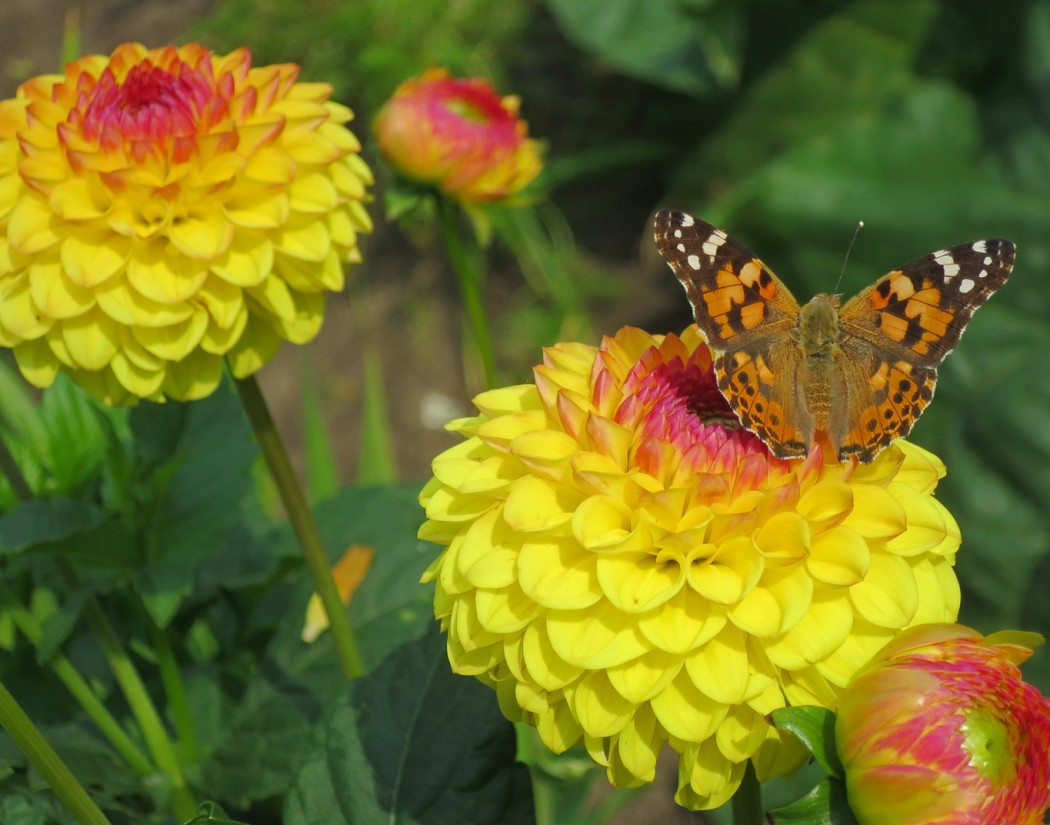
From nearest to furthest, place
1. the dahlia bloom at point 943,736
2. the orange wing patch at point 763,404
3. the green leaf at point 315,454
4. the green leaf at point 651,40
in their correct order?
the dahlia bloom at point 943,736, the orange wing patch at point 763,404, the green leaf at point 315,454, the green leaf at point 651,40

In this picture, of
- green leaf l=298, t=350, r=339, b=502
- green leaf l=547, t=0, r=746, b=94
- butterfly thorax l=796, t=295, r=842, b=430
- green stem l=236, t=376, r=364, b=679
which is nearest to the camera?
butterfly thorax l=796, t=295, r=842, b=430

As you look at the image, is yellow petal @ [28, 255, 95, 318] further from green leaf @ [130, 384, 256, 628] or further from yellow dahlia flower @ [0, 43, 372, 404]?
green leaf @ [130, 384, 256, 628]

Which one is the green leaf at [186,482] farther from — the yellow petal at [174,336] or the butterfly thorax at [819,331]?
the butterfly thorax at [819,331]

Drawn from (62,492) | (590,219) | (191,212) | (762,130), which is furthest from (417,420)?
(191,212)

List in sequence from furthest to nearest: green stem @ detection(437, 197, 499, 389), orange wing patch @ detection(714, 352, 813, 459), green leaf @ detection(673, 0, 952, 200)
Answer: green leaf @ detection(673, 0, 952, 200)
green stem @ detection(437, 197, 499, 389)
orange wing patch @ detection(714, 352, 813, 459)

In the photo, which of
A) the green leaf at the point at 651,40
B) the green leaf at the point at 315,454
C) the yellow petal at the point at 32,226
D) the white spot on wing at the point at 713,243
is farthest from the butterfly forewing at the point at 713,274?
the green leaf at the point at 651,40

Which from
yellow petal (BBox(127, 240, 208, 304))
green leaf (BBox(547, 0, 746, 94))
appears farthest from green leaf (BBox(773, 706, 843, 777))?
green leaf (BBox(547, 0, 746, 94))
